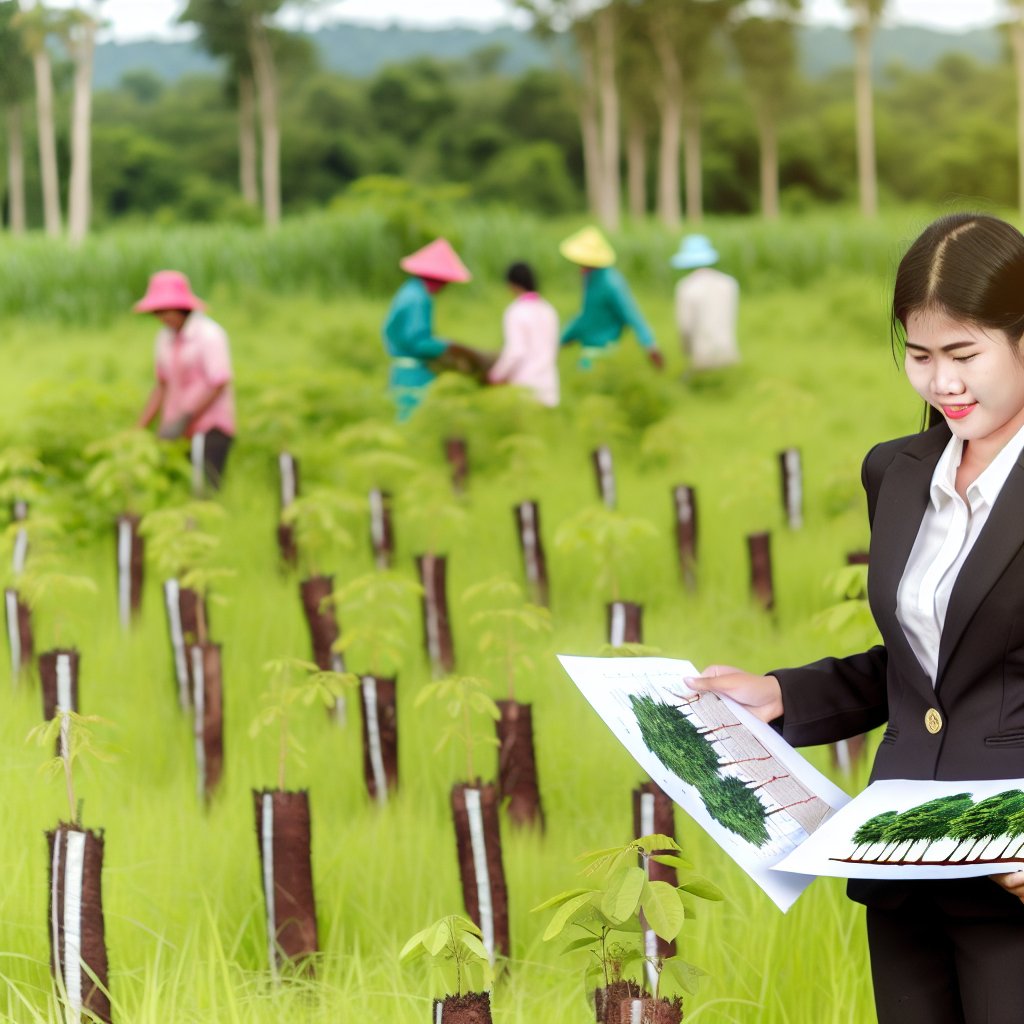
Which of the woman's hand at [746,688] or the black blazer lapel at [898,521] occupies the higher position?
the black blazer lapel at [898,521]

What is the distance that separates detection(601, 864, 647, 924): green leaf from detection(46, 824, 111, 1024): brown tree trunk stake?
42.8 inches

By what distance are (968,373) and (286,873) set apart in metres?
1.83

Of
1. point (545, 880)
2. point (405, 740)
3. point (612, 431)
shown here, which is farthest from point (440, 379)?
point (545, 880)

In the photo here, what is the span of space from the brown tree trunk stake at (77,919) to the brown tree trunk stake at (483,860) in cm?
76

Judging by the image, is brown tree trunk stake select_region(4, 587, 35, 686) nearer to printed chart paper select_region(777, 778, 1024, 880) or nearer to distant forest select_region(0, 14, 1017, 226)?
printed chart paper select_region(777, 778, 1024, 880)

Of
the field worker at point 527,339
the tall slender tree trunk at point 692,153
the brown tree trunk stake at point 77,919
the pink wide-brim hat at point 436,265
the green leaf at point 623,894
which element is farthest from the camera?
the tall slender tree trunk at point 692,153

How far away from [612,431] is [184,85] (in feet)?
111

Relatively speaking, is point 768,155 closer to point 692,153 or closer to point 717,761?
point 692,153

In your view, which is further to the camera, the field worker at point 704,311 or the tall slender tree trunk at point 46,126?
the tall slender tree trunk at point 46,126

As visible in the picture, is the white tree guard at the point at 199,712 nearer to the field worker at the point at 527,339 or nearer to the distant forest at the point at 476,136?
the field worker at the point at 527,339

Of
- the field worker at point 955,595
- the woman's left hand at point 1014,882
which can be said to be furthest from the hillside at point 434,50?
the woman's left hand at point 1014,882

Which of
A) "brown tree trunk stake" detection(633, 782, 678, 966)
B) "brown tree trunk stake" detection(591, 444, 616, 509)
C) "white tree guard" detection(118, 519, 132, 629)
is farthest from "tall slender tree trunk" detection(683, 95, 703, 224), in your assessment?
"brown tree trunk stake" detection(633, 782, 678, 966)

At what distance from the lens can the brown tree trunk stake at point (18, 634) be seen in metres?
4.86

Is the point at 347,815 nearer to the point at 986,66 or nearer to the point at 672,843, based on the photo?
the point at 672,843
